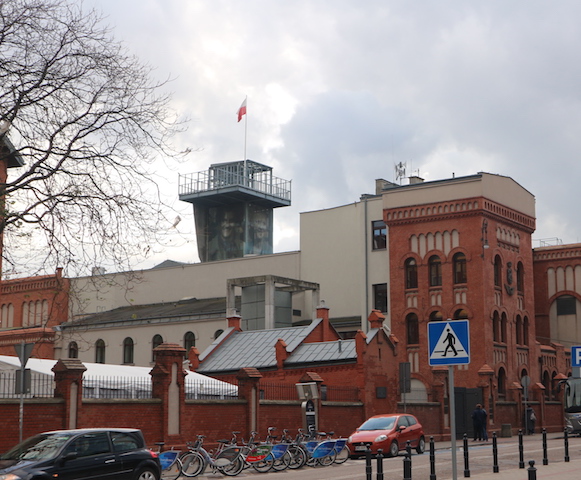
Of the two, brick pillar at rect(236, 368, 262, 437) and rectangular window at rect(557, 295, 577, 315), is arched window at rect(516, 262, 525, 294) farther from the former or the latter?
brick pillar at rect(236, 368, 262, 437)

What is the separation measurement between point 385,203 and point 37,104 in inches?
1336

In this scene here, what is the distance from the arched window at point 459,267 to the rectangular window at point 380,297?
553cm

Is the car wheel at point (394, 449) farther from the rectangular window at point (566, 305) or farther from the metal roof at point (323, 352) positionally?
the rectangular window at point (566, 305)

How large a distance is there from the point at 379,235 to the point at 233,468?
32327mm

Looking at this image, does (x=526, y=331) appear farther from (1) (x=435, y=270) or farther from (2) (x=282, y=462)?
(2) (x=282, y=462)

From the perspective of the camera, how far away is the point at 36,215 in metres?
19.4

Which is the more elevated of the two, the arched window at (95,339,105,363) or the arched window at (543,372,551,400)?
the arched window at (95,339,105,363)

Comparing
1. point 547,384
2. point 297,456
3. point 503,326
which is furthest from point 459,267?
point 297,456

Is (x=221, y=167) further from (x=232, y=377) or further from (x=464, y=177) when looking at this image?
(x=232, y=377)

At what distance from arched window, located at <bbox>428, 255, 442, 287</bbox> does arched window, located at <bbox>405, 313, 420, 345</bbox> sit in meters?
2.15

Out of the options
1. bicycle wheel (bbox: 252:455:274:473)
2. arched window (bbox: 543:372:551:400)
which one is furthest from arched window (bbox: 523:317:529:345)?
bicycle wheel (bbox: 252:455:274:473)

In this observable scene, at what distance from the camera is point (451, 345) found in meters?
12.8

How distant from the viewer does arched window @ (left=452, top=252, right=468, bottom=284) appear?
4822cm

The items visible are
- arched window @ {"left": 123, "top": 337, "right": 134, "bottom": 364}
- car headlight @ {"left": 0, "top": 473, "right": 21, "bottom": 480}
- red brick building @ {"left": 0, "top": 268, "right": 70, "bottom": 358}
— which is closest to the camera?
car headlight @ {"left": 0, "top": 473, "right": 21, "bottom": 480}
